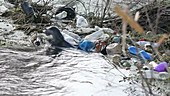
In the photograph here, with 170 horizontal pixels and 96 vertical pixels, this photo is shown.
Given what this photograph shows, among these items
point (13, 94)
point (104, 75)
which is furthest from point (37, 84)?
point (104, 75)

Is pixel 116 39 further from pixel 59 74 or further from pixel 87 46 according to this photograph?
pixel 59 74

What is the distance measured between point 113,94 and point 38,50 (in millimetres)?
1325

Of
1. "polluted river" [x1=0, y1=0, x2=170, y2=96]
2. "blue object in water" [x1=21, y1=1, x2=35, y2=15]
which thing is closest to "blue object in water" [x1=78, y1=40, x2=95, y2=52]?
"polluted river" [x1=0, y1=0, x2=170, y2=96]

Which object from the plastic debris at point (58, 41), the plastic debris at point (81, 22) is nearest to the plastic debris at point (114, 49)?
the plastic debris at point (58, 41)

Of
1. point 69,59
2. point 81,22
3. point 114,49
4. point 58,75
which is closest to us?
point 58,75

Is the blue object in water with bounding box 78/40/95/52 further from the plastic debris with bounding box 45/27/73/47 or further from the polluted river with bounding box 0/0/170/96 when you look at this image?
the plastic debris with bounding box 45/27/73/47

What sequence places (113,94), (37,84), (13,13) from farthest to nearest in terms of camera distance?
(13,13) < (37,84) < (113,94)

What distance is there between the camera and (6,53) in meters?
3.47

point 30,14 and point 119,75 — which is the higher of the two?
point 30,14

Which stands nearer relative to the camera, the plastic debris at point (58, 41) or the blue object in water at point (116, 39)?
the plastic debris at point (58, 41)

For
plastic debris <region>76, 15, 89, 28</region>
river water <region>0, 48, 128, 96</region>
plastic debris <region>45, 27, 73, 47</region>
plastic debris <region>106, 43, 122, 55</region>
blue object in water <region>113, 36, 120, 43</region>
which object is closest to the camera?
river water <region>0, 48, 128, 96</region>

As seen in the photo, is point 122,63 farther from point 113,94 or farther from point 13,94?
point 13,94

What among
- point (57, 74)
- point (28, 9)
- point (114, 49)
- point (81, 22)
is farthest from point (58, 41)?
point (28, 9)

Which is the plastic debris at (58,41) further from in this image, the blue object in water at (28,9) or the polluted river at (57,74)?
the blue object in water at (28,9)
